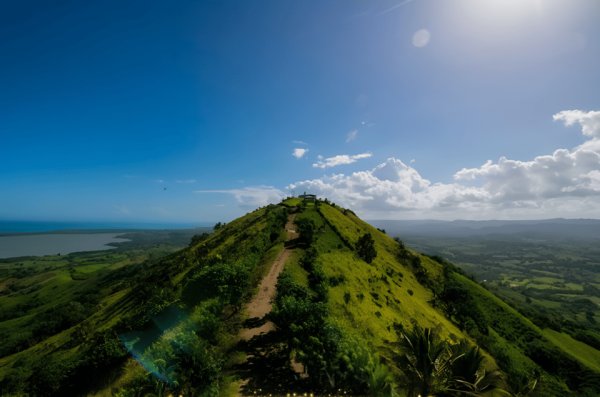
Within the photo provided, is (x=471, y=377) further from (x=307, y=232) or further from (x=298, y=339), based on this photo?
(x=307, y=232)

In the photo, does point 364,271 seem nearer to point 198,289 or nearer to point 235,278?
point 235,278

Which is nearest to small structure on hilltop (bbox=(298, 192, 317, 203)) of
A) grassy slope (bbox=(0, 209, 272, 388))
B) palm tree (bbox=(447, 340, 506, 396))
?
grassy slope (bbox=(0, 209, 272, 388))

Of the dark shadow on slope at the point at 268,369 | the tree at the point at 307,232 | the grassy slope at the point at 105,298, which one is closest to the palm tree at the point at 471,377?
the dark shadow on slope at the point at 268,369

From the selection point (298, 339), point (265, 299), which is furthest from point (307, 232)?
point (298, 339)

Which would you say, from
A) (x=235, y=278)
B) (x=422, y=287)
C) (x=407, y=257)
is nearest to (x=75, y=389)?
(x=235, y=278)

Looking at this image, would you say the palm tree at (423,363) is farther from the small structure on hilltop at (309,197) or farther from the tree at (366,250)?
the small structure on hilltop at (309,197)

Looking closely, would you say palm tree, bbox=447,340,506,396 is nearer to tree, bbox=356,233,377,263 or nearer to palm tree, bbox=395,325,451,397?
palm tree, bbox=395,325,451,397
